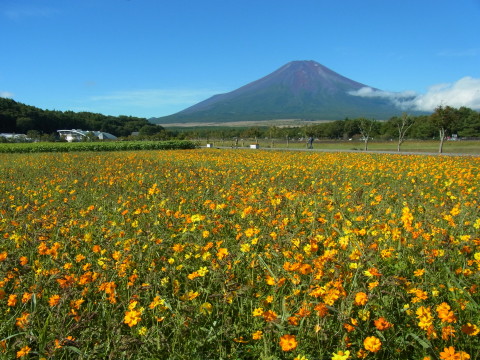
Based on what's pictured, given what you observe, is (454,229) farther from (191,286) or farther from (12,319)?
(12,319)

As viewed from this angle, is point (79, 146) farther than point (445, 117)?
Yes

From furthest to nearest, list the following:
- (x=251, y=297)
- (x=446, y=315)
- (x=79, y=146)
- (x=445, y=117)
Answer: (x=79, y=146)
(x=445, y=117)
(x=251, y=297)
(x=446, y=315)

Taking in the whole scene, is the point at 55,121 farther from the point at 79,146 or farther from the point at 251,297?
the point at 251,297

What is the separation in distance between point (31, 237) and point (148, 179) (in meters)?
5.84

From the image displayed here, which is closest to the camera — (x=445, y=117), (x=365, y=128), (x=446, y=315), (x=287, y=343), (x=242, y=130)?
(x=287, y=343)

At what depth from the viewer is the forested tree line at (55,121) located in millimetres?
93250

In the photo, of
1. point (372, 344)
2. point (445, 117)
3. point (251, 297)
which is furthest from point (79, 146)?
point (372, 344)

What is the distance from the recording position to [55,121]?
106 meters

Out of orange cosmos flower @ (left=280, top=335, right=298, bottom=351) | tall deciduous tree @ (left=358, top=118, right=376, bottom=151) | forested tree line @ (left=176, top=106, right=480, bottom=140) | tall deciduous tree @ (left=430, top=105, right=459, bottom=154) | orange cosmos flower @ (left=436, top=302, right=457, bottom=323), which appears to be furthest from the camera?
forested tree line @ (left=176, top=106, right=480, bottom=140)

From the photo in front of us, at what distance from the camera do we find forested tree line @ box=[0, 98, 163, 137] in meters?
93.2

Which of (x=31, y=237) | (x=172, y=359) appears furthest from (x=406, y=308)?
(x=31, y=237)

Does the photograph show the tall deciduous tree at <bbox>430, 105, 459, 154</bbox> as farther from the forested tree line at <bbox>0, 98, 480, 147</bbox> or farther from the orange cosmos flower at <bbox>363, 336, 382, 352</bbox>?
the orange cosmos flower at <bbox>363, 336, 382, 352</bbox>

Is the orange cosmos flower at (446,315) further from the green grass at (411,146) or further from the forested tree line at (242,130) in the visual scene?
the forested tree line at (242,130)

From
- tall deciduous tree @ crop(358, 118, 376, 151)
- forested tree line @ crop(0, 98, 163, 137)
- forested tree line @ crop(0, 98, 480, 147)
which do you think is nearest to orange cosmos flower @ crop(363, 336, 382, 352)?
tall deciduous tree @ crop(358, 118, 376, 151)
